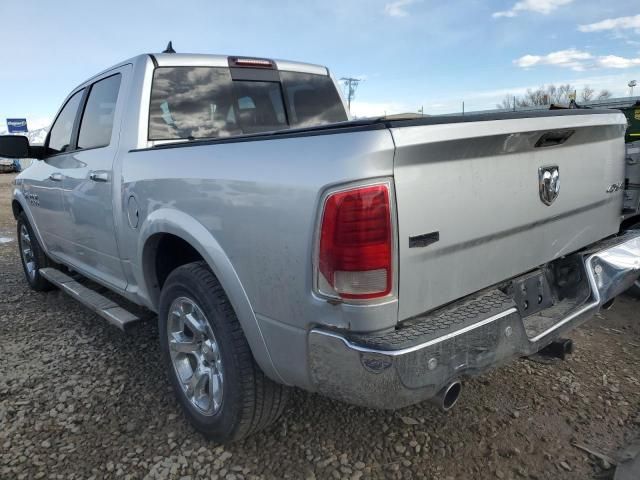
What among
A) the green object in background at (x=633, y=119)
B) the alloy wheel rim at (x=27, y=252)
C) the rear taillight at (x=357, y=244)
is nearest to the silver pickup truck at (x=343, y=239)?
the rear taillight at (x=357, y=244)

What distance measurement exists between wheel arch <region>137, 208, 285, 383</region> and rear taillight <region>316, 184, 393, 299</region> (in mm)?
489

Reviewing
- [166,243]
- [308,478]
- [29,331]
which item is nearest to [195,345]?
[166,243]

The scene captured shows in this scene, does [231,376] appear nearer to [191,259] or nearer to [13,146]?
[191,259]

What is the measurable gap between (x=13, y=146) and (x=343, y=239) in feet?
11.5

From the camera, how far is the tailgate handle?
2117 millimetres

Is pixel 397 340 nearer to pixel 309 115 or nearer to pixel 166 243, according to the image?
pixel 166 243

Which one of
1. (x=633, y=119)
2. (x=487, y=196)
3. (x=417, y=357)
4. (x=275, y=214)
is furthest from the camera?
(x=633, y=119)

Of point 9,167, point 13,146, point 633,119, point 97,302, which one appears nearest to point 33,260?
point 13,146

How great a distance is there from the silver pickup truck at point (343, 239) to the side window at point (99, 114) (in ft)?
0.10

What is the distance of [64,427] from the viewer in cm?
268

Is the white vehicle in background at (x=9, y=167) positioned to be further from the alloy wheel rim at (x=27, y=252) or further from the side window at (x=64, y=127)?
the side window at (x=64, y=127)

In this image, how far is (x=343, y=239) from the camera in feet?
5.43

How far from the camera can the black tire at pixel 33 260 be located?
4895mm

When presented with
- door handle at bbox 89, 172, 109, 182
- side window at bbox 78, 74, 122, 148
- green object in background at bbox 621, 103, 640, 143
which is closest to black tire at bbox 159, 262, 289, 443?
door handle at bbox 89, 172, 109, 182
